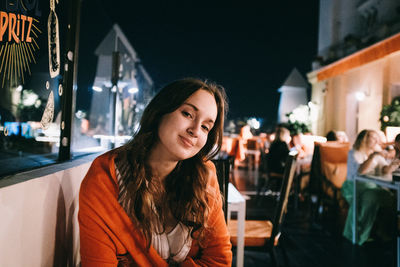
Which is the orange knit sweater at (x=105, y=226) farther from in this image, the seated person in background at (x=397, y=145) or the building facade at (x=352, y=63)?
the building facade at (x=352, y=63)

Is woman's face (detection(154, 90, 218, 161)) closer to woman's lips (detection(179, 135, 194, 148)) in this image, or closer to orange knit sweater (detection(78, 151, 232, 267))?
woman's lips (detection(179, 135, 194, 148))

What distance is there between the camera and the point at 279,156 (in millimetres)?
5129

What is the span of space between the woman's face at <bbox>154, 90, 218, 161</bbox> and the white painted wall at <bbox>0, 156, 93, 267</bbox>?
1.43ft

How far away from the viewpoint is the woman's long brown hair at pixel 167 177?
3.58 feet

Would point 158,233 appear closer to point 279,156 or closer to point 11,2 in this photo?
point 11,2

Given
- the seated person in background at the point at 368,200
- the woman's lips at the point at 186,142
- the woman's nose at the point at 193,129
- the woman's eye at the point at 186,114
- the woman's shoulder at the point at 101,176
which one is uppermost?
the woman's eye at the point at 186,114

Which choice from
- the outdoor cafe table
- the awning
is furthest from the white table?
the awning

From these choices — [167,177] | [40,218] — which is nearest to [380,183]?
[167,177]

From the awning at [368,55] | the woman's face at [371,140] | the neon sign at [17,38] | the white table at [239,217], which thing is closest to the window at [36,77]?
the neon sign at [17,38]

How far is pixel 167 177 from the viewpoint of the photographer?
51.8 inches

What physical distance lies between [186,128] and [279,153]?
4.26 m

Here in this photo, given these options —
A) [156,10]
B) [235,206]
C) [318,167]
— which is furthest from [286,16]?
[235,206]

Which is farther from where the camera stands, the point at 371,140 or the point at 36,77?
the point at 371,140

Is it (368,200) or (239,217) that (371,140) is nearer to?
(368,200)
